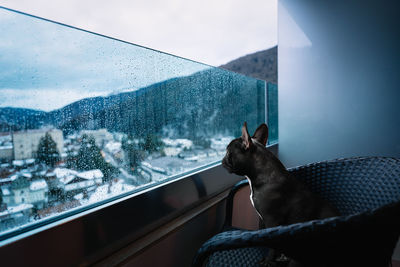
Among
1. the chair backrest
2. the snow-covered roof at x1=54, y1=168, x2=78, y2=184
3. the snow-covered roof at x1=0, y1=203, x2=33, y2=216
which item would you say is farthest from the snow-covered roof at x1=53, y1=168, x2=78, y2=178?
the chair backrest

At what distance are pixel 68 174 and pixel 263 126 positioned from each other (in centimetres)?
82

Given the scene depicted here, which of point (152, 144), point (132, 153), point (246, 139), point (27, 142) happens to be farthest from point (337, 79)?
point (27, 142)

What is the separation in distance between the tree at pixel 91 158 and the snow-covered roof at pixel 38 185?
0.33 ft

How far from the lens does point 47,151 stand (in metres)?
0.67

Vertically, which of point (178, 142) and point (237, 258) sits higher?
point (178, 142)

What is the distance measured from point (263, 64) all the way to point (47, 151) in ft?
6.99

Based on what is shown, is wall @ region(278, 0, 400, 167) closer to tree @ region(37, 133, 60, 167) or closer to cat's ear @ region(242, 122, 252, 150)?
cat's ear @ region(242, 122, 252, 150)

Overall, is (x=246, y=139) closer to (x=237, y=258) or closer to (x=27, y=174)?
(x=237, y=258)

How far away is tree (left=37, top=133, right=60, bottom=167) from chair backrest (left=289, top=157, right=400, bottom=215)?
0.99m

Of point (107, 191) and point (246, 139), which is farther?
point (246, 139)

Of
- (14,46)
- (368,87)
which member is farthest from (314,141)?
(14,46)

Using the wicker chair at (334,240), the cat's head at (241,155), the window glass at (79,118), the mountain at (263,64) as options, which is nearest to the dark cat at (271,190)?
the cat's head at (241,155)

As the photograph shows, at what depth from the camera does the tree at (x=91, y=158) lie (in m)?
0.75

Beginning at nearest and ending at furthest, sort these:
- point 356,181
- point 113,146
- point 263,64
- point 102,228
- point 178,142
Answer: point 102,228, point 113,146, point 356,181, point 178,142, point 263,64
